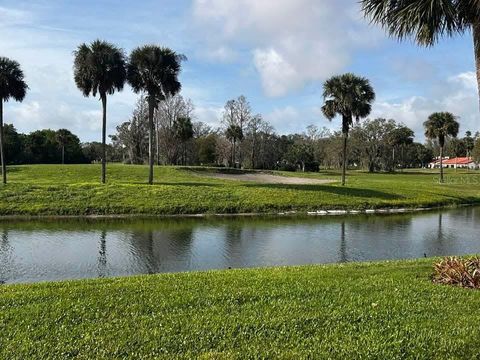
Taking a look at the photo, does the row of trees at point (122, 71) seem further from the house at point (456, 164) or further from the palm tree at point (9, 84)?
the house at point (456, 164)

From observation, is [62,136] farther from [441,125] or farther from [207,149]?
[441,125]

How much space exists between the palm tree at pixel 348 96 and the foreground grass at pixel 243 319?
3324 centimetres

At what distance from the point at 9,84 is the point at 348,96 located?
26313mm

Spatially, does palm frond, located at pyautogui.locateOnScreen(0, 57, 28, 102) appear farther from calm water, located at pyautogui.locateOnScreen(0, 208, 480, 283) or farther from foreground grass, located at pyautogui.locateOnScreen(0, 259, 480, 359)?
foreground grass, located at pyautogui.locateOnScreen(0, 259, 480, 359)

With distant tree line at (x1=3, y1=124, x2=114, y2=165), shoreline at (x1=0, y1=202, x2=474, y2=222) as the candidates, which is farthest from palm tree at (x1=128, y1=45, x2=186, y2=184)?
distant tree line at (x1=3, y1=124, x2=114, y2=165)

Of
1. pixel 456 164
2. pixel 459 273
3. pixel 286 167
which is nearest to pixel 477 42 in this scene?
pixel 459 273

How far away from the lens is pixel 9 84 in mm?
35281

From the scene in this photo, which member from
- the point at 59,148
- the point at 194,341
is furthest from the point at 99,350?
the point at 59,148

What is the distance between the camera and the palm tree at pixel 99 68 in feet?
113

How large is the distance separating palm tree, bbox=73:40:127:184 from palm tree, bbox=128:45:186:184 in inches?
41.8

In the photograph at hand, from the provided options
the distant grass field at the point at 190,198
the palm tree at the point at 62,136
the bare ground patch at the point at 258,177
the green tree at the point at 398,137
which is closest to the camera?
the distant grass field at the point at 190,198

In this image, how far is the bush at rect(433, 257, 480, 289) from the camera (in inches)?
311

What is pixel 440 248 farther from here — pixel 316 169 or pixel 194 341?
pixel 316 169

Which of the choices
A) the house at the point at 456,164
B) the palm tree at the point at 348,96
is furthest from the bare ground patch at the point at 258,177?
the house at the point at 456,164
